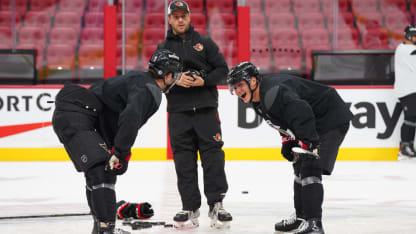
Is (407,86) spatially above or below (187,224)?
above

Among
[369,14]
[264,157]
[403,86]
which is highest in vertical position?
[369,14]

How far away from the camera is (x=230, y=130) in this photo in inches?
291

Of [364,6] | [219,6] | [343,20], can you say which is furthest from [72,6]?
[364,6]

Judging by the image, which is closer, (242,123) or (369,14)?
(242,123)

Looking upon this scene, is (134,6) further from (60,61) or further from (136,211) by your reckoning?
(136,211)

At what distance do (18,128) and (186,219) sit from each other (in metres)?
4.12

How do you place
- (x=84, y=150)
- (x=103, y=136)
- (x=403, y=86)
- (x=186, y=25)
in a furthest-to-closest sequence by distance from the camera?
1. (x=403, y=86)
2. (x=186, y=25)
3. (x=103, y=136)
4. (x=84, y=150)

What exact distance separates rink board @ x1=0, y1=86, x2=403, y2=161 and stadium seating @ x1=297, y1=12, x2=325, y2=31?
91 cm

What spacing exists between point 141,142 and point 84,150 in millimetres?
4220

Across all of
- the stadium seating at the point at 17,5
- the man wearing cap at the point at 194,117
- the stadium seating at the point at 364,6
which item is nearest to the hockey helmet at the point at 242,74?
the man wearing cap at the point at 194,117

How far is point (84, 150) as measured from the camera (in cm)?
312

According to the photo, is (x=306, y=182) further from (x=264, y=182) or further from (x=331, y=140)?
(x=264, y=182)

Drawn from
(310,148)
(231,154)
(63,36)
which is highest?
(63,36)

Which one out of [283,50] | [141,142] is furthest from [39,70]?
[283,50]
